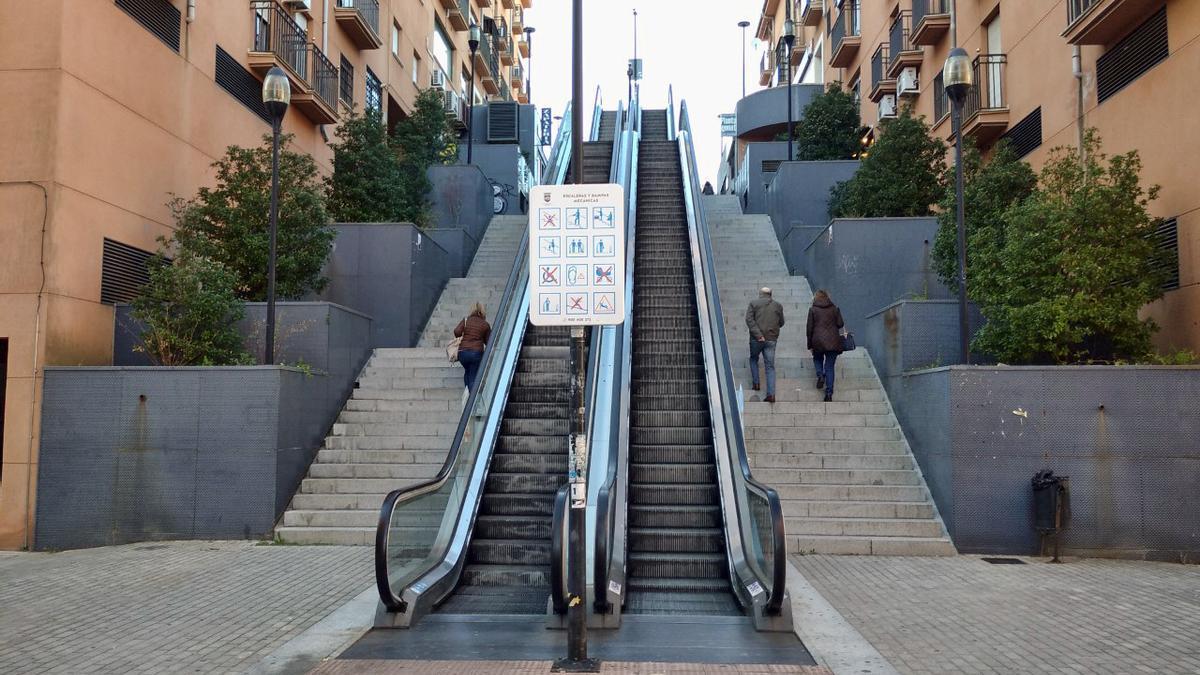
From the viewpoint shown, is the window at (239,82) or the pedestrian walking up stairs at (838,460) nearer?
the pedestrian walking up stairs at (838,460)

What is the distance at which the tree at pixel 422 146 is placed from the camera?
20.0 meters

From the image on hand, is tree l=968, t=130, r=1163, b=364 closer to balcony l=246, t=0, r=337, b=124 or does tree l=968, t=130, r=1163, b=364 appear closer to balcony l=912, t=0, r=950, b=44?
balcony l=912, t=0, r=950, b=44

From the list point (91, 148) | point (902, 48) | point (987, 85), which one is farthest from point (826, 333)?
point (902, 48)

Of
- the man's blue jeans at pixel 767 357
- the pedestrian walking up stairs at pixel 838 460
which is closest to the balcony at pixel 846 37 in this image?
the pedestrian walking up stairs at pixel 838 460

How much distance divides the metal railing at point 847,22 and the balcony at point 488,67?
14.7 m

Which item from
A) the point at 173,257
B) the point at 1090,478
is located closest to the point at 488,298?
the point at 173,257

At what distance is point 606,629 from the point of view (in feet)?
23.1

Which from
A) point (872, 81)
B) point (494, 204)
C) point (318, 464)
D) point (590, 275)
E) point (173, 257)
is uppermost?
point (872, 81)

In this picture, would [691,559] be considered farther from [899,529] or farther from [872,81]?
[872,81]

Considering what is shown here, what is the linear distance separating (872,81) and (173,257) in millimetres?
20276

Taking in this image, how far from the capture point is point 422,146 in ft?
72.3

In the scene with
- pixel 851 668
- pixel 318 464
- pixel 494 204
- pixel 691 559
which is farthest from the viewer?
pixel 494 204

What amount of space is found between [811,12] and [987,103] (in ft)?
62.7

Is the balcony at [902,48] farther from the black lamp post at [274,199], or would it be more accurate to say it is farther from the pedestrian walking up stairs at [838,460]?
the black lamp post at [274,199]
